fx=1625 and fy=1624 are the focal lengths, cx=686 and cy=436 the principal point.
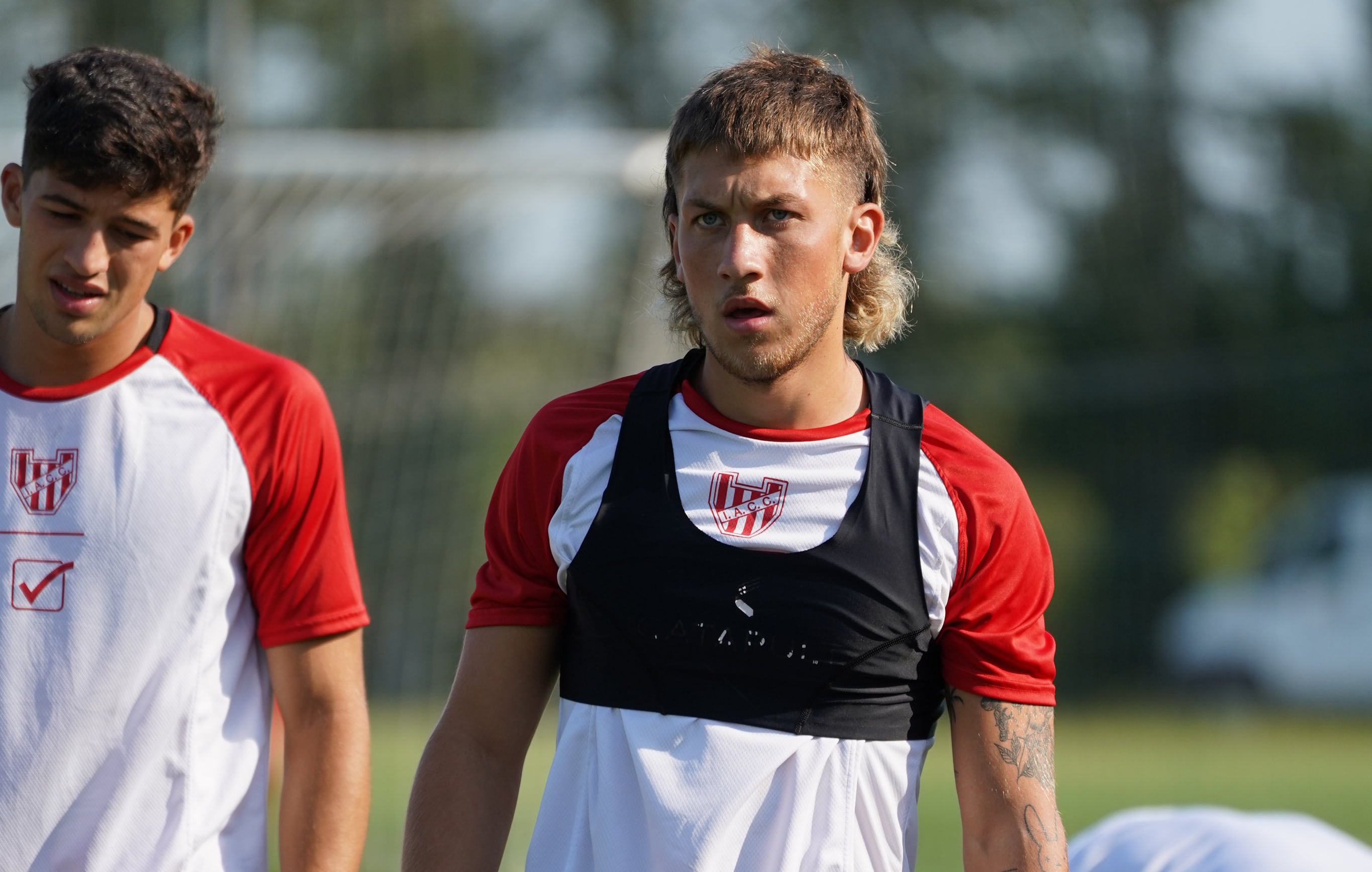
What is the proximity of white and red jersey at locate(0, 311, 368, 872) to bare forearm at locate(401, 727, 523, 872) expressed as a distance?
0.35m

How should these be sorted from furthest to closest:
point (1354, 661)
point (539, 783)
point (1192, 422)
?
point (1192, 422), point (1354, 661), point (539, 783)

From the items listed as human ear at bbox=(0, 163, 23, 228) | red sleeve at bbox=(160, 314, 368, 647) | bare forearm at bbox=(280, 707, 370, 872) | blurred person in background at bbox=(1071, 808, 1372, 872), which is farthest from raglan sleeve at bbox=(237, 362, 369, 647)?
blurred person in background at bbox=(1071, 808, 1372, 872)

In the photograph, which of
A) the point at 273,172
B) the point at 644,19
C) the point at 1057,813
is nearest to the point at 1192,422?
the point at 644,19

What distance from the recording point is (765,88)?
8.85 ft

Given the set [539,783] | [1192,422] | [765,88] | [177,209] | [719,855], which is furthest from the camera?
[1192,422]

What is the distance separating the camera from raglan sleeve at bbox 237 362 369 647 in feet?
9.34

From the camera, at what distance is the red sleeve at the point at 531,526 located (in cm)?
268

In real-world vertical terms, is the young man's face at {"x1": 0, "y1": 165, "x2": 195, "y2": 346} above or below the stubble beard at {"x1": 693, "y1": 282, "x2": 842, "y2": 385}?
above

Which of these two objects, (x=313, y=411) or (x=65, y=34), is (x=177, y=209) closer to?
(x=313, y=411)

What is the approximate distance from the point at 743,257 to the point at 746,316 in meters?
0.10

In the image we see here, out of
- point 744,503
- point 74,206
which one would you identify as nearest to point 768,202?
point 744,503

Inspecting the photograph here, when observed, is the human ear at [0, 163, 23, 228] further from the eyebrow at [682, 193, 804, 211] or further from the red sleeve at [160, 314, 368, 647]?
the eyebrow at [682, 193, 804, 211]

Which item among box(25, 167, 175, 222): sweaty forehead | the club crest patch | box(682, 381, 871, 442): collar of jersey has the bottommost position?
the club crest patch

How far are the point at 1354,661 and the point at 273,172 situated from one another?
14740mm
